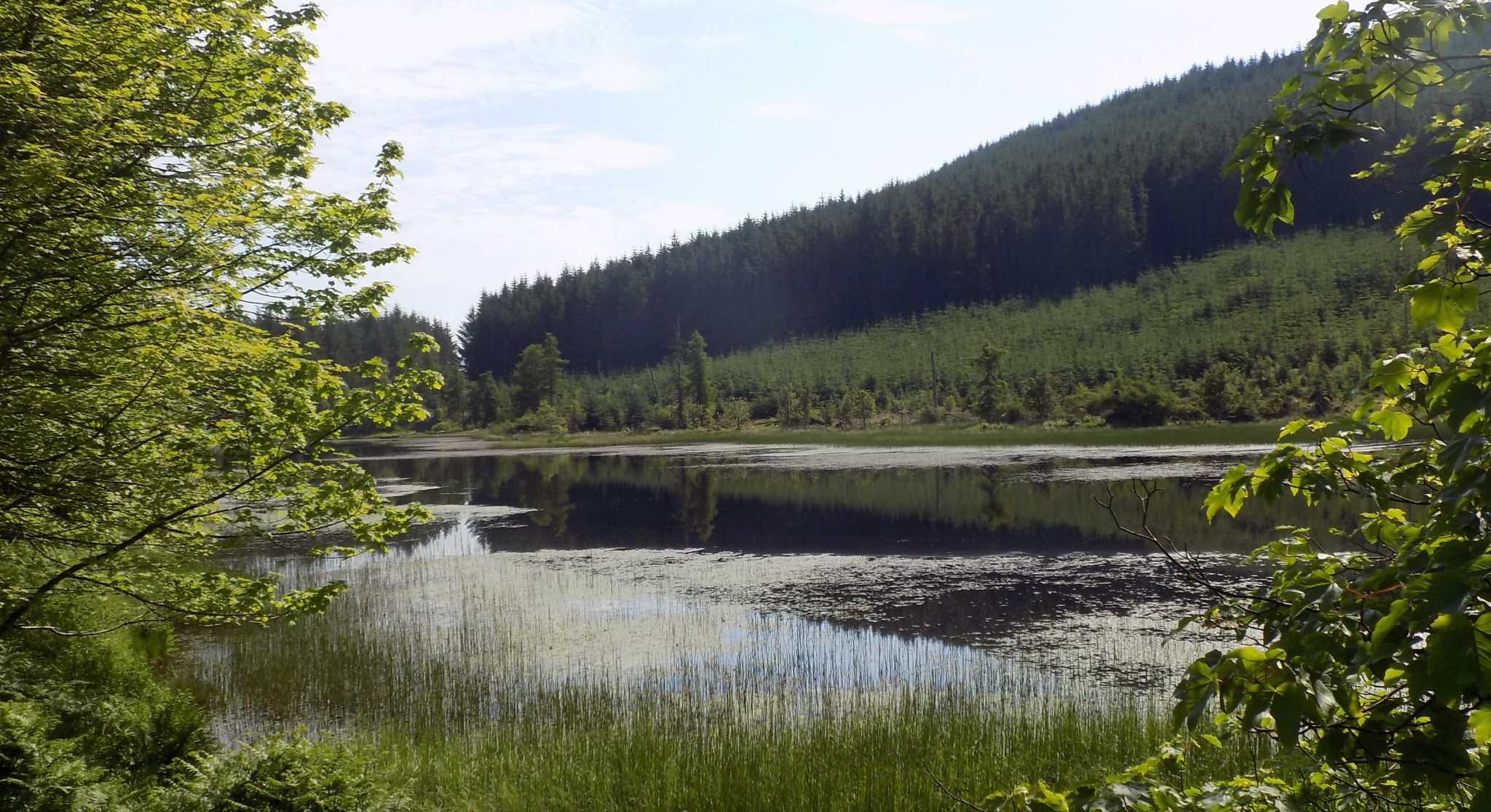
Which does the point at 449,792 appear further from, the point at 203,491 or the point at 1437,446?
the point at 1437,446

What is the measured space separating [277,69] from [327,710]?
7.75m

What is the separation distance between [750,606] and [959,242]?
132055 mm

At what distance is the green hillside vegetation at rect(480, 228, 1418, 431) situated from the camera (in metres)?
64.1

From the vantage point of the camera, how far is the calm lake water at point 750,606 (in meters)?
11.1

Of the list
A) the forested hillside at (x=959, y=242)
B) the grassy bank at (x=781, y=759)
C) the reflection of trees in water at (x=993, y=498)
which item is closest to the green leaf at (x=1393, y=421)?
the grassy bank at (x=781, y=759)

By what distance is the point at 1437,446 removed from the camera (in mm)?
3303

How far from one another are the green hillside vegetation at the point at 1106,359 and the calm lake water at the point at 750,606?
34.6 metres

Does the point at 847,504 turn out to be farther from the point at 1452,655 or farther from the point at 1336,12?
the point at 1452,655

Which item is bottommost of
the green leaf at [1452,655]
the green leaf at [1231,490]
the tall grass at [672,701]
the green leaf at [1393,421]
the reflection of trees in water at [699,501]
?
the reflection of trees in water at [699,501]

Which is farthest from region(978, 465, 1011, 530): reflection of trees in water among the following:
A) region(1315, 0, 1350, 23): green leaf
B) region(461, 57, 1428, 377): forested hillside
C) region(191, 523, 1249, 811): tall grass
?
region(461, 57, 1428, 377): forested hillside

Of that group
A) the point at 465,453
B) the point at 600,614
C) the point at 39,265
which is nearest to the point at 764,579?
the point at 600,614

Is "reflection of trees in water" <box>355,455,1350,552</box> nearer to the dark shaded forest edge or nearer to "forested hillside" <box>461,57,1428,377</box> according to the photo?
the dark shaded forest edge

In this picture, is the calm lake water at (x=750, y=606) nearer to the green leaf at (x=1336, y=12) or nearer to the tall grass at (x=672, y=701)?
the tall grass at (x=672, y=701)

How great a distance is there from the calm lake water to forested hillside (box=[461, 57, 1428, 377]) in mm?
100637
